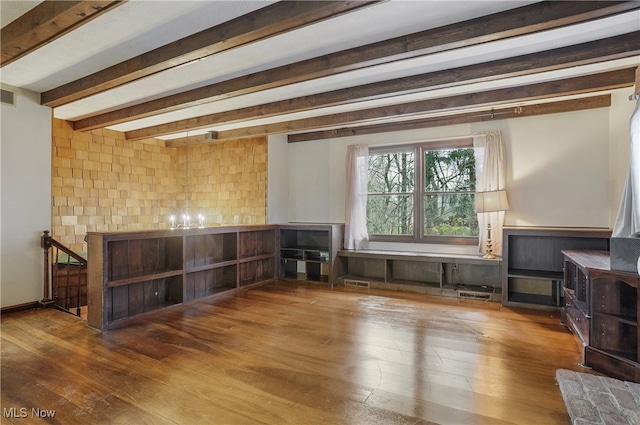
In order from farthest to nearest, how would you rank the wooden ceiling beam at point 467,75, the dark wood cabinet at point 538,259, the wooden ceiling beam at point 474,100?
the dark wood cabinet at point 538,259 → the wooden ceiling beam at point 474,100 → the wooden ceiling beam at point 467,75

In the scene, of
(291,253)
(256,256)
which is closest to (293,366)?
(256,256)

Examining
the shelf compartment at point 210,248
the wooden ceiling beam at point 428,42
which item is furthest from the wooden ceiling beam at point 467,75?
the shelf compartment at point 210,248

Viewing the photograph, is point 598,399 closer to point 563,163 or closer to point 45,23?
point 563,163

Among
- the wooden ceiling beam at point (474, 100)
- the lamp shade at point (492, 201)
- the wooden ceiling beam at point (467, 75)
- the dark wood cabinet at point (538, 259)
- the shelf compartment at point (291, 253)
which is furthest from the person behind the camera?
the shelf compartment at point (291, 253)

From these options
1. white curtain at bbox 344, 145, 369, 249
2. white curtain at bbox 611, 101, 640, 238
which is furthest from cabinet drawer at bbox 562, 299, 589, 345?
white curtain at bbox 344, 145, 369, 249

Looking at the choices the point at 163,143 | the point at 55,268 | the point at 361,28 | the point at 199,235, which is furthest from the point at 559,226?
the point at 163,143

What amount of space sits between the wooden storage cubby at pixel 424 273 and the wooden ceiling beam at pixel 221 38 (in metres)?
3.69

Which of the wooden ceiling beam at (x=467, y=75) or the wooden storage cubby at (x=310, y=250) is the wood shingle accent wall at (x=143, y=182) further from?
the wooden ceiling beam at (x=467, y=75)

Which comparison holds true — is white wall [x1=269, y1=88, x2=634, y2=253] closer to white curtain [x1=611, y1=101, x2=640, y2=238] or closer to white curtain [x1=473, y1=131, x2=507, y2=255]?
white curtain [x1=473, y1=131, x2=507, y2=255]

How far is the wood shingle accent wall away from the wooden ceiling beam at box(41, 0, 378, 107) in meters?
2.74

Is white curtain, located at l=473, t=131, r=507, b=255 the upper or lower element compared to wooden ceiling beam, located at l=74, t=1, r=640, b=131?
lower

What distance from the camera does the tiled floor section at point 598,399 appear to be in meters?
1.97

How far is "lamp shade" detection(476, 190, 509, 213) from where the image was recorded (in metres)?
4.42

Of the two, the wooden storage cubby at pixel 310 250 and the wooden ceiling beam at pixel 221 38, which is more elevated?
the wooden ceiling beam at pixel 221 38
